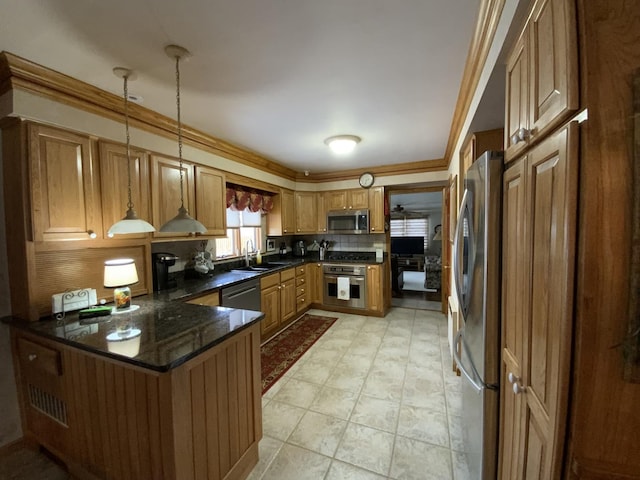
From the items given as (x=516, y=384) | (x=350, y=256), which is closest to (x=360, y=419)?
(x=516, y=384)

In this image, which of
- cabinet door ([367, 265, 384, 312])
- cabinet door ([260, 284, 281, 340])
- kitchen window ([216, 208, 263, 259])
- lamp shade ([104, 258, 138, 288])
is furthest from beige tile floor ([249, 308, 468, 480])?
kitchen window ([216, 208, 263, 259])

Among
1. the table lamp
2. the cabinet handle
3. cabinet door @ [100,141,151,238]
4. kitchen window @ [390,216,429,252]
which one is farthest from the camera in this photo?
kitchen window @ [390,216,429,252]

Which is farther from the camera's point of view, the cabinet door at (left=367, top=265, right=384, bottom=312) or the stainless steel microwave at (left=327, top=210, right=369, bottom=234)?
the stainless steel microwave at (left=327, top=210, right=369, bottom=234)

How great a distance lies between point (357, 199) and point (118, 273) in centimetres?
354

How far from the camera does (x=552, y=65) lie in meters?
0.76

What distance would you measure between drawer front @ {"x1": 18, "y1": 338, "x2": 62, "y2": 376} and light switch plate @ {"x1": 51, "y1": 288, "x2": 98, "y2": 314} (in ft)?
0.77

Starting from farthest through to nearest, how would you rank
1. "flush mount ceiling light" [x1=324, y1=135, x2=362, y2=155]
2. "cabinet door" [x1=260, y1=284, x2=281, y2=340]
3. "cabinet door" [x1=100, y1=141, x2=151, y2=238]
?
"cabinet door" [x1=260, y1=284, x2=281, y2=340], "flush mount ceiling light" [x1=324, y1=135, x2=362, y2=155], "cabinet door" [x1=100, y1=141, x2=151, y2=238]

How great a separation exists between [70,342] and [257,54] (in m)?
1.88

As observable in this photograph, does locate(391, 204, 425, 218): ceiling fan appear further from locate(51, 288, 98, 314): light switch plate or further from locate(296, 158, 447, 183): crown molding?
locate(51, 288, 98, 314): light switch plate

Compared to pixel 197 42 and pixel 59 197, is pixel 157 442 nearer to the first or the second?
pixel 59 197

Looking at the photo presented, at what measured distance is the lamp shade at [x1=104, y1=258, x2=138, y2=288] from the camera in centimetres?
196

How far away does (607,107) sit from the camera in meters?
0.60

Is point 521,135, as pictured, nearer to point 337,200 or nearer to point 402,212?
point 337,200

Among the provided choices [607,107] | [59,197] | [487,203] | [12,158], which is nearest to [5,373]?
[59,197]
